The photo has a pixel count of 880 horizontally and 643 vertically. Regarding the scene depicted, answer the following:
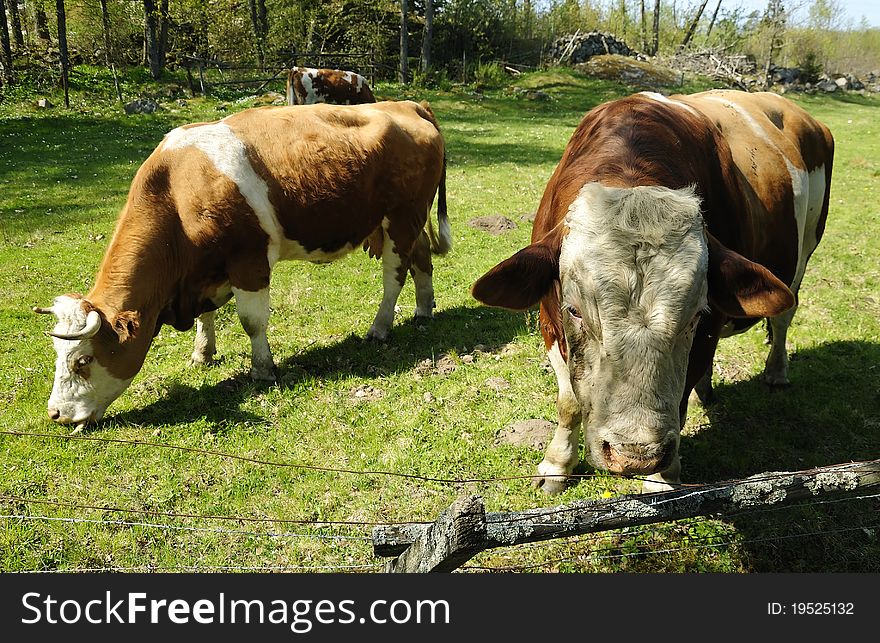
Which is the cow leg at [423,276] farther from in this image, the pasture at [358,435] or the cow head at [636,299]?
the cow head at [636,299]

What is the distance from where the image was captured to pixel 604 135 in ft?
12.7

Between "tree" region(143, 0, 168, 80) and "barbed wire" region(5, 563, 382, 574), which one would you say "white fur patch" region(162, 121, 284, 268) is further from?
"tree" region(143, 0, 168, 80)

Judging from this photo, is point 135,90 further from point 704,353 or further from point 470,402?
point 704,353

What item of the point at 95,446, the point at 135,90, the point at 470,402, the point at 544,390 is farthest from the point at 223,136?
the point at 135,90

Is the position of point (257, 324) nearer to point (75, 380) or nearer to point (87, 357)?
point (87, 357)

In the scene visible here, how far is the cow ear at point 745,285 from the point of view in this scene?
3.02 metres

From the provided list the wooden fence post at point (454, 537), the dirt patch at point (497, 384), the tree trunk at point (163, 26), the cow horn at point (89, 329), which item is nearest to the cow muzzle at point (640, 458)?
the wooden fence post at point (454, 537)

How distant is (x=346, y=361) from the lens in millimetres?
6625

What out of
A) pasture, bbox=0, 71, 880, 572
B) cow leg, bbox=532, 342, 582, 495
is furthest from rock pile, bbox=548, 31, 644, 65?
cow leg, bbox=532, 342, 582, 495

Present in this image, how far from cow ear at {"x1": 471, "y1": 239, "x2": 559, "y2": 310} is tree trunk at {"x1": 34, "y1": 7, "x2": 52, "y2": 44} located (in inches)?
1412

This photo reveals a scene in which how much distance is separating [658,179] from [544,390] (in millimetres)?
Answer: 2983

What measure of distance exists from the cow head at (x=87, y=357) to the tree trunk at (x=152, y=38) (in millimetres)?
23622

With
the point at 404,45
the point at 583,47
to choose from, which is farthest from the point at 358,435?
the point at 583,47

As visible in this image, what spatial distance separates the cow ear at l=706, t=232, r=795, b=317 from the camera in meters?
3.02
